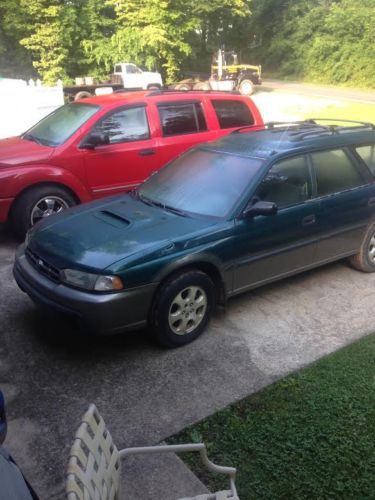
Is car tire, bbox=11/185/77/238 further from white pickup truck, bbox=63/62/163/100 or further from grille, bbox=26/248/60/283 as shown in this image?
white pickup truck, bbox=63/62/163/100

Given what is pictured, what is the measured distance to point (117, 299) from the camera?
12.1 ft

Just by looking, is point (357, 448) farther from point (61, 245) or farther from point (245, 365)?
point (61, 245)

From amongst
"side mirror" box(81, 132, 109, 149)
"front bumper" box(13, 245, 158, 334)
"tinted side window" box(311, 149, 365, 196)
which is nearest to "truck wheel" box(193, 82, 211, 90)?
"side mirror" box(81, 132, 109, 149)

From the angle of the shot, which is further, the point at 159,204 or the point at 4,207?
the point at 4,207

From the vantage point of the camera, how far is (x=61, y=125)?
6840mm

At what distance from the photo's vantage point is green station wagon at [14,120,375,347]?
3797mm

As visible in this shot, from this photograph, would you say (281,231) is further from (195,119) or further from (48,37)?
(48,37)

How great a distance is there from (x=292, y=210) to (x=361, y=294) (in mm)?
1201

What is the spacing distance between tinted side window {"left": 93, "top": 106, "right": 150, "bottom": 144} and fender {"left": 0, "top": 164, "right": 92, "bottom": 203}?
72 cm

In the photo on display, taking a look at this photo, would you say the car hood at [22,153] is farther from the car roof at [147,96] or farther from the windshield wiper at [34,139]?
the car roof at [147,96]

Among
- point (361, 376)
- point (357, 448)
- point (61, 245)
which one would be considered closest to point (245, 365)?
point (361, 376)

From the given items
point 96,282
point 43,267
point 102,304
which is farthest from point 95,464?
point 43,267

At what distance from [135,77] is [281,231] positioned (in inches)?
948

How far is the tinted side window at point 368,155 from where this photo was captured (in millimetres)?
5395
